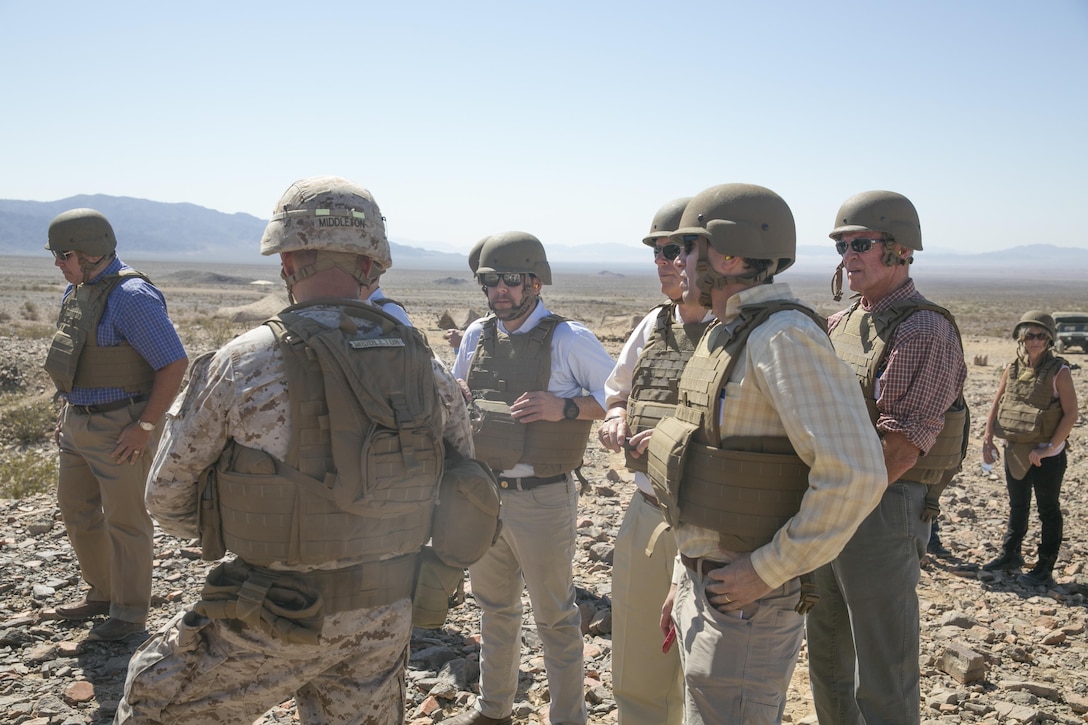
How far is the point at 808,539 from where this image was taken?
2299 millimetres

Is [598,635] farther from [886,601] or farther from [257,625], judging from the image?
[257,625]

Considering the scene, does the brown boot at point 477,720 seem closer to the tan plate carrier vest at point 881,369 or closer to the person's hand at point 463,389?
the person's hand at point 463,389

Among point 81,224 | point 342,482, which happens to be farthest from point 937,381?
point 81,224

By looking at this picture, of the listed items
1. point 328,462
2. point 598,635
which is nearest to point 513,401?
point 328,462

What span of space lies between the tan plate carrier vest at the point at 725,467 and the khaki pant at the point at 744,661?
0.23m

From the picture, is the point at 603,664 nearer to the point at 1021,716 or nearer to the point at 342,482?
the point at 1021,716

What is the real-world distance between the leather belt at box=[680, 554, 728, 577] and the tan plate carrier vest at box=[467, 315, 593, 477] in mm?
1471

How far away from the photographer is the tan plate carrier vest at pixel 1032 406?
643 cm

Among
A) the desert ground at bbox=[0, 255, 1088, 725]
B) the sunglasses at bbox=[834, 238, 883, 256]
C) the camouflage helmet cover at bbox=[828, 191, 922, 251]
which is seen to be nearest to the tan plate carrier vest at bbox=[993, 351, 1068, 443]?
the desert ground at bbox=[0, 255, 1088, 725]

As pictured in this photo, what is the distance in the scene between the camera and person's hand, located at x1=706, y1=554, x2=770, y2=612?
2.41 m

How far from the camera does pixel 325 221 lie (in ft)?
8.92

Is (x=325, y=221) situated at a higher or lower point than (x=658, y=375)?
higher

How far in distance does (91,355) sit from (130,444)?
59 centimetres

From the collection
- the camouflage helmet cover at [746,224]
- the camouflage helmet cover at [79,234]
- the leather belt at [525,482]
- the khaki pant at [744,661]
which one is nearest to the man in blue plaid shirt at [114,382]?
the camouflage helmet cover at [79,234]
